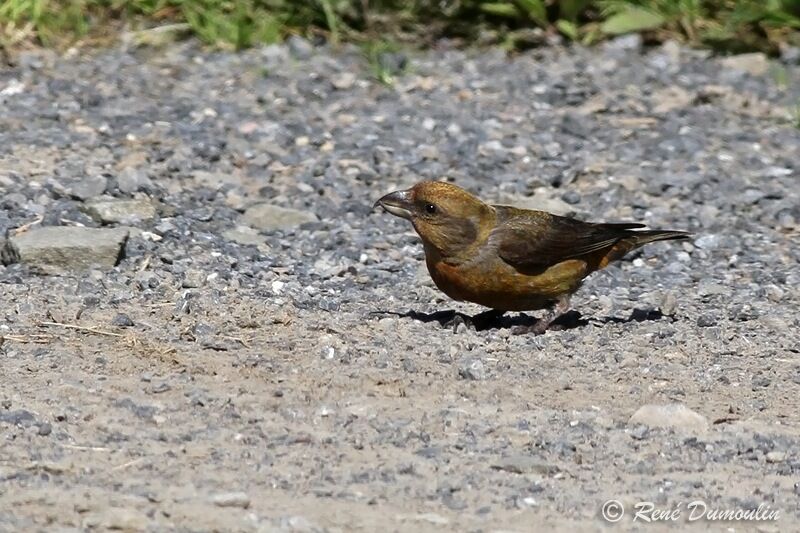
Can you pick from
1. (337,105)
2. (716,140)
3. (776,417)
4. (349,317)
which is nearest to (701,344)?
(776,417)

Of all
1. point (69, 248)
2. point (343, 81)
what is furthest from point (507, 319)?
point (343, 81)

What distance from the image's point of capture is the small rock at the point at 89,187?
7.98m

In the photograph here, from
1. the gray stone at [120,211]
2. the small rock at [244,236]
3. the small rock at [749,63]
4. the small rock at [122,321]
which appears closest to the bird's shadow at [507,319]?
the small rock at [122,321]

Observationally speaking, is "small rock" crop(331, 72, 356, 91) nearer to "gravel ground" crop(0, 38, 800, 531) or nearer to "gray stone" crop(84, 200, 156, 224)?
"gravel ground" crop(0, 38, 800, 531)

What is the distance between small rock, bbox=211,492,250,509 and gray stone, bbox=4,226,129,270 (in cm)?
278

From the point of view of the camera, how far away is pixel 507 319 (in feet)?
23.5

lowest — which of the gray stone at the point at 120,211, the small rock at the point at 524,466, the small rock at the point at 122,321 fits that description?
the gray stone at the point at 120,211

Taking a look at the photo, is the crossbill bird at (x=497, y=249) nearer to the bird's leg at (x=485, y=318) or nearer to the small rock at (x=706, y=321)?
the bird's leg at (x=485, y=318)

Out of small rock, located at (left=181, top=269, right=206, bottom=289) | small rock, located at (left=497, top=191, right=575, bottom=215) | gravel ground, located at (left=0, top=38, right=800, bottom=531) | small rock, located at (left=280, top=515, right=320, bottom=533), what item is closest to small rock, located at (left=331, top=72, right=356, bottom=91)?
gravel ground, located at (left=0, top=38, right=800, bottom=531)

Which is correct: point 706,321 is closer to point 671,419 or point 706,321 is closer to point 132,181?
point 671,419

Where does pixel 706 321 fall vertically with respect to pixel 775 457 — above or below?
below

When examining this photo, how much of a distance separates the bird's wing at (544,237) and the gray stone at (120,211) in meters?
1.88

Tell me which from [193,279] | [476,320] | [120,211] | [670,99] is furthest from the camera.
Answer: [670,99]

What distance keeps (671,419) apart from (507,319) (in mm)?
1852
